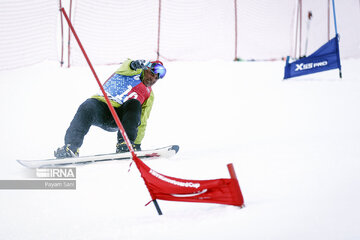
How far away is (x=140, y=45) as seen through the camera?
335 inches

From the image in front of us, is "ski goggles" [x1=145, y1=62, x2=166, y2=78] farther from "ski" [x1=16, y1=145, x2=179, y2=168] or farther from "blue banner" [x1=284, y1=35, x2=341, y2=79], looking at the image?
"blue banner" [x1=284, y1=35, x2=341, y2=79]

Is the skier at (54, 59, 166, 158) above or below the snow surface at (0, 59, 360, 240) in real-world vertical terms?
above

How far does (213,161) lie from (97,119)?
39.0 inches

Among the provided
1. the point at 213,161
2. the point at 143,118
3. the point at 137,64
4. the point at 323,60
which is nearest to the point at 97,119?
the point at 143,118

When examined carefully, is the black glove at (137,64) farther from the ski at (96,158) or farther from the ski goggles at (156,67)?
the ski at (96,158)

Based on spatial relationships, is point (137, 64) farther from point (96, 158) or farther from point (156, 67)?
point (96, 158)

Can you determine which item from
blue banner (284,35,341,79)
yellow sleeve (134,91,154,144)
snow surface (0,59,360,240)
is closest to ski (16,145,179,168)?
snow surface (0,59,360,240)

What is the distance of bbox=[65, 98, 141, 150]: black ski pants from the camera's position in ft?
8.98

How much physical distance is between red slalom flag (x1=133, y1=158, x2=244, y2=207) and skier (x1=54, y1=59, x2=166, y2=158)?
50.1 inches

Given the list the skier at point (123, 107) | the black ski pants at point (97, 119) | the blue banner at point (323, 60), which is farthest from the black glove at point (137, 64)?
the blue banner at point (323, 60)

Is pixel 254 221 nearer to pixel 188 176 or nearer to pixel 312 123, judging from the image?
pixel 188 176

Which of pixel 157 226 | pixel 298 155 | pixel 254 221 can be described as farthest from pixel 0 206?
pixel 298 155

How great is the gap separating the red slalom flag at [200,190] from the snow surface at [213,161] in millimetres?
68

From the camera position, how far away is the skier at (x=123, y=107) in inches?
108
